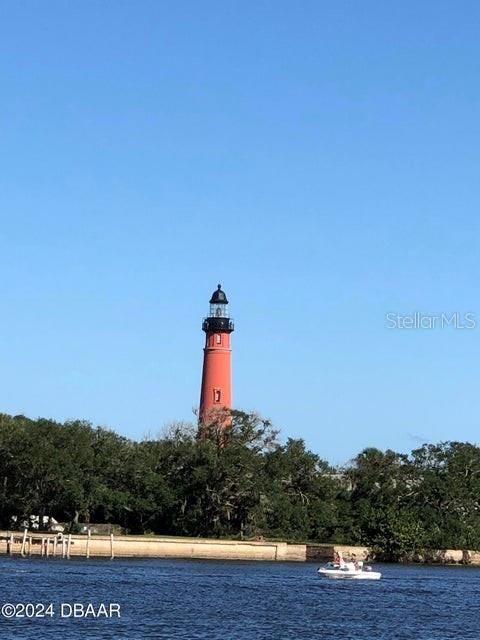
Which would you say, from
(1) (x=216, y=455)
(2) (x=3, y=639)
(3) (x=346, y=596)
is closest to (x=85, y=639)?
(2) (x=3, y=639)

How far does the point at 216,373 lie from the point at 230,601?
169 feet

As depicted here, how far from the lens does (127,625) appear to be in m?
60.8

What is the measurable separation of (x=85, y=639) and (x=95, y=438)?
217 ft

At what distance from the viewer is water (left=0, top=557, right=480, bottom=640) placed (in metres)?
60.6

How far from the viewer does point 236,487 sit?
119875 millimetres

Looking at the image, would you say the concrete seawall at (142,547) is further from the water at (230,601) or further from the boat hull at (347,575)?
the boat hull at (347,575)

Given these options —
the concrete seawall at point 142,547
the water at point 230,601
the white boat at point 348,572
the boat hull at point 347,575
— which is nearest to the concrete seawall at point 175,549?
the concrete seawall at point 142,547

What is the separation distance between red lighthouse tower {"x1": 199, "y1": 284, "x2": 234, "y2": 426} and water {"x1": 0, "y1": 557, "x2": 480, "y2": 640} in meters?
22.1

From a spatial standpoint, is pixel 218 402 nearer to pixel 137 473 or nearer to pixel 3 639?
pixel 137 473

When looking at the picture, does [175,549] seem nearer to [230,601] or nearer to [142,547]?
[142,547]

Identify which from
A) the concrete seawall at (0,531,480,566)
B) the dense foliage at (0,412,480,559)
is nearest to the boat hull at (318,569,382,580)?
the concrete seawall at (0,531,480,566)

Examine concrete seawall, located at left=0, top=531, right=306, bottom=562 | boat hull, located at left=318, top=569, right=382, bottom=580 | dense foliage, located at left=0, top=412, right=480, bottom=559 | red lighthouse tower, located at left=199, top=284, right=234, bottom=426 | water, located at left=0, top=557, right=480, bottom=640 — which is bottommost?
water, located at left=0, top=557, right=480, bottom=640

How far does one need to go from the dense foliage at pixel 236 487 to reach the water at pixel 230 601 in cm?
1369

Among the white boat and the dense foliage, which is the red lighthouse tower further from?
the white boat
